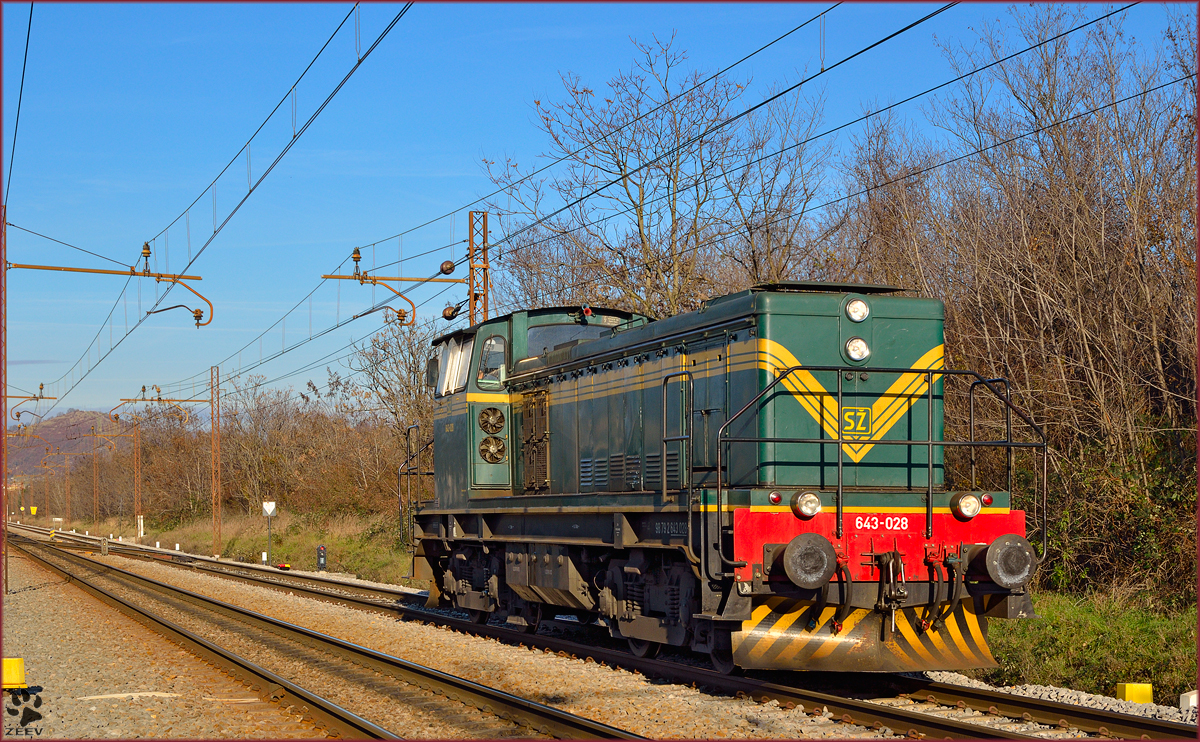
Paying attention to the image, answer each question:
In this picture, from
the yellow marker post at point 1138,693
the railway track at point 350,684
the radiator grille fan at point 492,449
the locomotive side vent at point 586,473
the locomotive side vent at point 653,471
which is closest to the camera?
the railway track at point 350,684

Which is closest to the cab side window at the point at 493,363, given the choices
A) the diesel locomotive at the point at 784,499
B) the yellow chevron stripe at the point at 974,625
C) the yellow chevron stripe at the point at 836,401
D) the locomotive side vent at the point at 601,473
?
the diesel locomotive at the point at 784,499

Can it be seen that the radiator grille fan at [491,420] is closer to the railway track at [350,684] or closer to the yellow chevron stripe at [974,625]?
the railway track at [350,684]

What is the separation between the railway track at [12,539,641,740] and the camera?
7.15 metres

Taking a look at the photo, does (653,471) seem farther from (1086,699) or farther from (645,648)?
(1086,699)

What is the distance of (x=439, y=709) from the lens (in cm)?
798

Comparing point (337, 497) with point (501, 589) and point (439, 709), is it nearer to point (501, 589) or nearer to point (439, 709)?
point (501, 589)

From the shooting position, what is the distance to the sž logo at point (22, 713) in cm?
740

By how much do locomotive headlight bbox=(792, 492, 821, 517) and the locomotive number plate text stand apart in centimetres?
36

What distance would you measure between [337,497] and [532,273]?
1545cm

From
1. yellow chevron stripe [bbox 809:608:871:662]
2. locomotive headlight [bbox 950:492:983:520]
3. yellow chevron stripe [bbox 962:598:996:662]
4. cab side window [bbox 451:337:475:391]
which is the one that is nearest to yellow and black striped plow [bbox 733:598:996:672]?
yellow chevron stripe [bbox 809:608:871:662]

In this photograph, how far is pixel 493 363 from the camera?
13.0m

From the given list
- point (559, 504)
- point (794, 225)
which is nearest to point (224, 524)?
point (794, 225)

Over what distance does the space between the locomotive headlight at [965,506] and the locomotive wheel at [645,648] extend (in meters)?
3.21

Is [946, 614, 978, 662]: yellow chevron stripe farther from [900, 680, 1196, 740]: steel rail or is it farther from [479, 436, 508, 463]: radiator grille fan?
[479, 436, 508, 463]: radiator grille fan
